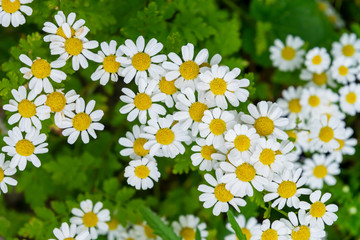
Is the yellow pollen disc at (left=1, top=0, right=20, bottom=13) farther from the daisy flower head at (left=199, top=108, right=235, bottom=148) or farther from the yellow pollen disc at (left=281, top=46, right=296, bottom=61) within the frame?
the yellow pollen disc at (left=281, top=46, right=296, bottom=61)

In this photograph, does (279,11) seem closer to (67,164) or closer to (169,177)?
(169,177)

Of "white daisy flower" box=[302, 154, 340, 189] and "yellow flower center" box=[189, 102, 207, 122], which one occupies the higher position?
"yellow flower center" box=[189, 102, 207, 122]

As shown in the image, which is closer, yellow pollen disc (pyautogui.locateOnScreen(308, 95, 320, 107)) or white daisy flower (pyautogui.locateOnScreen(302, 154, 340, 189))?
yellow pollen disc (pyautogui.locateOnScreen(308, 95, 320, 107))

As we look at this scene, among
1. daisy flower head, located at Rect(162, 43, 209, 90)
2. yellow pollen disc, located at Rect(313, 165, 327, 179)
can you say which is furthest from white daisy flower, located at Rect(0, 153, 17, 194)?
yellow pollen disc, located at Rect(313, 165, 327, 179)

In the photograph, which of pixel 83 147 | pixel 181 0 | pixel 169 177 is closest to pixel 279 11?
pixel 181 0

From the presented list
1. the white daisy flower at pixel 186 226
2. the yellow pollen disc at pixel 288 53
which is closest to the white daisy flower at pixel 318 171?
the yellow pollen disc at pixel 288 53

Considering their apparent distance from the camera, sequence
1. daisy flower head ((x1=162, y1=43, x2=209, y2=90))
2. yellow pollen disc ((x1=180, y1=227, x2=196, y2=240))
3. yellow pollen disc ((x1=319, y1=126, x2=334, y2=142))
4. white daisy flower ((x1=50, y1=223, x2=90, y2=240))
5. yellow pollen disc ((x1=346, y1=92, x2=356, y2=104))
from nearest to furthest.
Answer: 1. daisy flower head ((x1=162, y1=43, x2=209, y2=90))
2. white daisy flower ((x1=50, y1=223, x2=90, y2=240))
3. yellow pollen disc ((x1=319, y1=126, x2=334, y2=142))
4. yellow pollen disc ((x1=180, y1=227, x2=196, y2=240))
5. yellow pollen disc ((x1=346, y1=92, x2=356, y2=104))

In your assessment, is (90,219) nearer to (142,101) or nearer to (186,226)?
(186,226)
